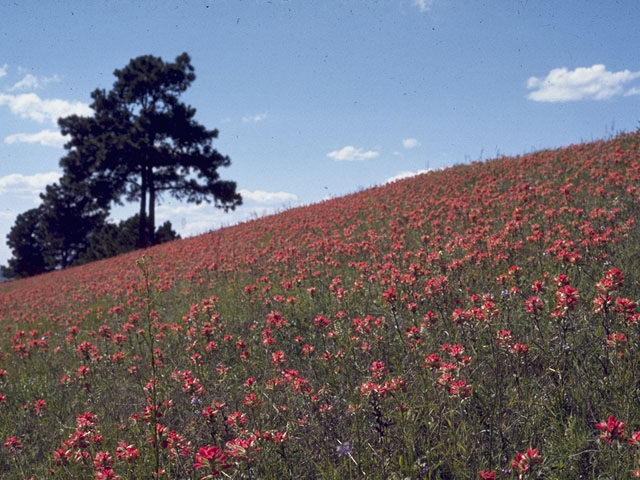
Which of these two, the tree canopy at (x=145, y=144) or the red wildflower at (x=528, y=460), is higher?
the tree canopy at (x=145, y=144)

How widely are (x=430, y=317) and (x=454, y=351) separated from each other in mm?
1009

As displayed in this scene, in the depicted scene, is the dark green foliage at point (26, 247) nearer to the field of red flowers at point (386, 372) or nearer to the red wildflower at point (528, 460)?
the field of red flowers at point (386, 372)

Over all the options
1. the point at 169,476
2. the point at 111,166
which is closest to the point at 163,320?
the point at 169,476

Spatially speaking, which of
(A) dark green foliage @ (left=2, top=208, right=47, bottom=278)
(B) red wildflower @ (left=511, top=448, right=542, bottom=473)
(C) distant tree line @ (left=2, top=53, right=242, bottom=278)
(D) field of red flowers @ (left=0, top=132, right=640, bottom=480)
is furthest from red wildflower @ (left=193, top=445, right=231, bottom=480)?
(A) dark green foliage @ (left=2, top=208, right=47, bottom=278)

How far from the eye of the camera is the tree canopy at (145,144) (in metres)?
30.8

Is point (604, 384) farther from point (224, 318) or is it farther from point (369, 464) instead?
point (224, 318)

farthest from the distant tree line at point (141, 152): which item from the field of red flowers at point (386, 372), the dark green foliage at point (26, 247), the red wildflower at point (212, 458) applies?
the red wildflower at point (212, 458)

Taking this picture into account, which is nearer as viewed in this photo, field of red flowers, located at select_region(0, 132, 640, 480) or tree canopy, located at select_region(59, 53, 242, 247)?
field of red flowers, located at select_region(0, 132, 640, 480)

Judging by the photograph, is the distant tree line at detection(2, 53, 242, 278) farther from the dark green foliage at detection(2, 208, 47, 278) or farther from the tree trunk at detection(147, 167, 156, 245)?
the dark green foliage at detection(2, 208, 47, 278)

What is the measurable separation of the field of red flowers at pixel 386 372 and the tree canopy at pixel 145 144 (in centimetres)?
2411

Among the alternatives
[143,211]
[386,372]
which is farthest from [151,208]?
[386,372]

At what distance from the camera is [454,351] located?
2.89 m

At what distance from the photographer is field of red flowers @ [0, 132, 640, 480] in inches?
108

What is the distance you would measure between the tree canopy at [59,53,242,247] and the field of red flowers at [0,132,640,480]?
2411cm
